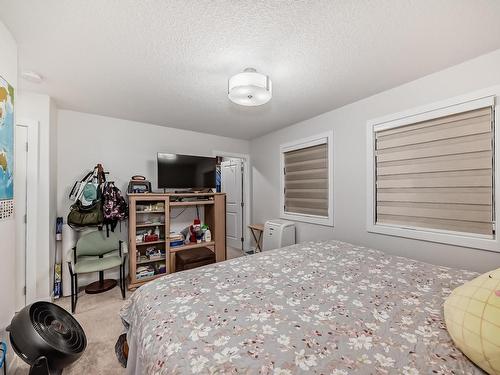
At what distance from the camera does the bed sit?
0.78m

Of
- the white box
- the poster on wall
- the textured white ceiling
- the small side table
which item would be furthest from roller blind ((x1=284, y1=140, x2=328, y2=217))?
the poster on wall

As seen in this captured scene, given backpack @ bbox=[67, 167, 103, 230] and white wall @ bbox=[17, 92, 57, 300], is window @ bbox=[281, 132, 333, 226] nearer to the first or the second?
backpack @ bbox=[67, 167, 103, 230]

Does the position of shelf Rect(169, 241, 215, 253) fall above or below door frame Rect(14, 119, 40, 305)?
below

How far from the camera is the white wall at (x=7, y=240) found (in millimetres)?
1393

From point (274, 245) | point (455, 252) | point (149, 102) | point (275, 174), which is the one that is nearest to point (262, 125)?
point (275, 174)

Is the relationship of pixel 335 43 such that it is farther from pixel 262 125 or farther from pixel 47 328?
pixel 47 328

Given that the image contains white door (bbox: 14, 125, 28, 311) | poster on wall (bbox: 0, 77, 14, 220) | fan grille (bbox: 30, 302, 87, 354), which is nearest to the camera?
fan grille (bbox: 30, 302, 87, 354)

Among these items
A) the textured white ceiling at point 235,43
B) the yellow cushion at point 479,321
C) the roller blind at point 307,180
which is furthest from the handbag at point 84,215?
the yellow cushion at point 479,321

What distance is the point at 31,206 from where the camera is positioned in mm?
2402

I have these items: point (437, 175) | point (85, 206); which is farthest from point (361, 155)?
point (85, 206)

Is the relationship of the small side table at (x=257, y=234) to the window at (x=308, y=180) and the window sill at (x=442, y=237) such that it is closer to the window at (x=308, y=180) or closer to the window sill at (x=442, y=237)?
the window at (x=308, y=180)

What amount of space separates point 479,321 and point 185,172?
3.33m

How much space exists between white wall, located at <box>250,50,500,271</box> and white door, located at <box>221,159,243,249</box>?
0.72 metres

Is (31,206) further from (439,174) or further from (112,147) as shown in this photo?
(439,174)
